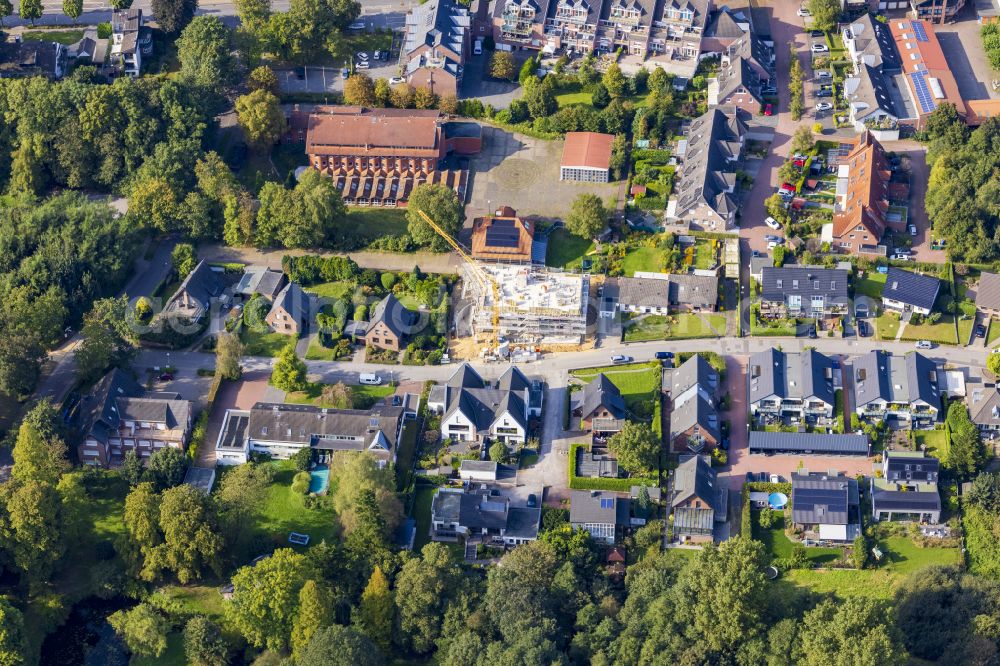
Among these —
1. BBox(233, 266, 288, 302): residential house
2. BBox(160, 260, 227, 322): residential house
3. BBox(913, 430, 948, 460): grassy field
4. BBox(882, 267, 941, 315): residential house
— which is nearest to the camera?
BBox(913, 430, 948, 460): grassy field

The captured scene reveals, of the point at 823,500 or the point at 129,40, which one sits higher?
the point at 129,40

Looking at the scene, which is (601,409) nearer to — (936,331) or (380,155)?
(936,331)

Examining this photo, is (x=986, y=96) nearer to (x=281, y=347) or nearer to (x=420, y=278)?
(x=420, y=278)

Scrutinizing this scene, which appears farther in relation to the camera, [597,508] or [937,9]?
[937,9]

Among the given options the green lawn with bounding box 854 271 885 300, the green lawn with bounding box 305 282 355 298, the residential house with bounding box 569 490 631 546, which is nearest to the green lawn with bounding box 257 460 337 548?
the residential house with bounding box 569 490 631 546

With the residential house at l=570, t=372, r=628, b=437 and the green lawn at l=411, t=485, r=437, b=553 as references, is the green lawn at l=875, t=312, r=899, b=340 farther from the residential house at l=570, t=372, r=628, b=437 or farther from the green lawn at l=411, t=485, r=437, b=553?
the green lawn at l=411, t=485, r=437, b=553

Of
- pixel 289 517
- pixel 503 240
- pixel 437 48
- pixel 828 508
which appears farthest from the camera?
pixel 437 48

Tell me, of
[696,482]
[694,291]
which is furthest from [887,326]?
[696,482]

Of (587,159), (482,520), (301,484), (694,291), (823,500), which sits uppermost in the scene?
(587,159)
